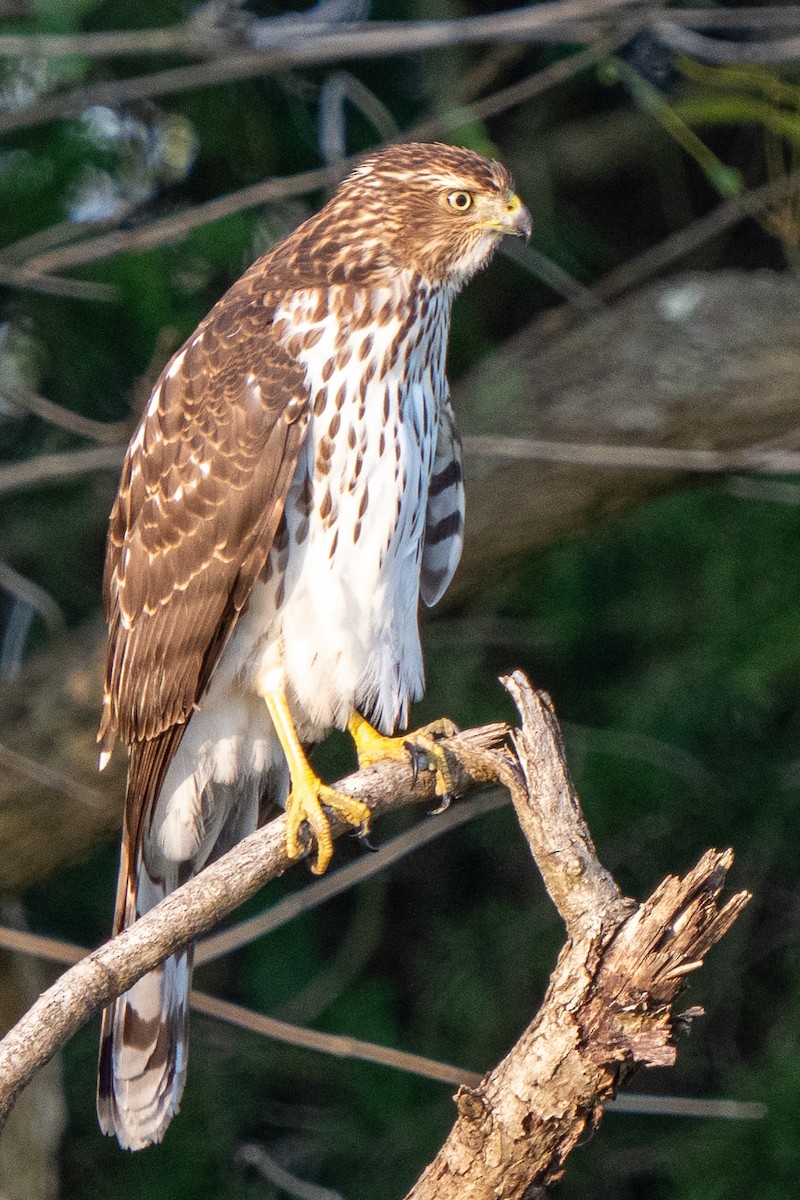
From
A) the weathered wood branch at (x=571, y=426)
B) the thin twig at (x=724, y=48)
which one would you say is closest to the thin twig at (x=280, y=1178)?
the weathered wood branch at (x=571, y=426)

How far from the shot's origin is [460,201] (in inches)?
133

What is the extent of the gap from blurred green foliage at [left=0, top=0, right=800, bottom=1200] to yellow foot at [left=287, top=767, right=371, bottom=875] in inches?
61.9

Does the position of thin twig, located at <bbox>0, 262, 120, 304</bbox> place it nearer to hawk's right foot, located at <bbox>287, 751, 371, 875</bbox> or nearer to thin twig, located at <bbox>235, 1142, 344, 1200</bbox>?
hawk's right foot, located at <bbox>287, 751, 371, 875</bbox>

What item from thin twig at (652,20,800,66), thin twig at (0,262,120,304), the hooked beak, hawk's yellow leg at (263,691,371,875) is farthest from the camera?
thin twig at (652,20,800,66)

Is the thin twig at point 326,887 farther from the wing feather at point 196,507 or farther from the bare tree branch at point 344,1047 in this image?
the wing feather at point 196,507

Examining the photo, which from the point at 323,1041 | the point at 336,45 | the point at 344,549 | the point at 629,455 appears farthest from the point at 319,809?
the point at 336,45

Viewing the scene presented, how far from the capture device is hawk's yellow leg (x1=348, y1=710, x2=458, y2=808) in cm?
322

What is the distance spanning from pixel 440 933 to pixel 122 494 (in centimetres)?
226

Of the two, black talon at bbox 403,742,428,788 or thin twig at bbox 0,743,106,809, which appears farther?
thin twig at bbox 0,743,106,809

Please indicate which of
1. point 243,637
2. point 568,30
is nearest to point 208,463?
point 243,637

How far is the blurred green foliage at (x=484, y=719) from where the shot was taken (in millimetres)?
4711

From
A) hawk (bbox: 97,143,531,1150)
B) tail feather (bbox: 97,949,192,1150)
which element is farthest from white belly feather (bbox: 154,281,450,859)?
tail feather (bbox: 97,949,192,1150)

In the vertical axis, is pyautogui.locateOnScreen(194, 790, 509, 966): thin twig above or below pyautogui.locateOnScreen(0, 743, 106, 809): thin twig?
below

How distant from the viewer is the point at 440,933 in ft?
17.5
